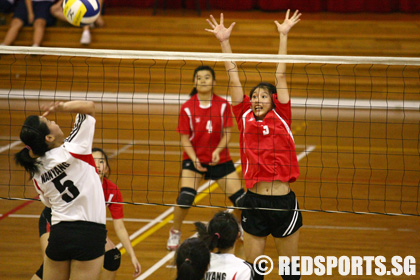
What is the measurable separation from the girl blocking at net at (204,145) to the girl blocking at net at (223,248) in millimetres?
1823

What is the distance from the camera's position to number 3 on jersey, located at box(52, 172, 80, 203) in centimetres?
333

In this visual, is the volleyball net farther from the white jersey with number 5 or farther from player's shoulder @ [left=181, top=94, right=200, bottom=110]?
the white jersey with number 5

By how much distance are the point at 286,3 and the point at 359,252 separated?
9.44 metres

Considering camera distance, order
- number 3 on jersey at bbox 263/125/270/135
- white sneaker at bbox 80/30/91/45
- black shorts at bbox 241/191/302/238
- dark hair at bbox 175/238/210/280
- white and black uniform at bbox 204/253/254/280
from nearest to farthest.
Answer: dark hair at bbox 175/238/210/280, white and black uniform at bbox 204/253/254/280, black shorts at bbox 241/191/302/238, number 3 on jersey at bbox 263/125/270/135, white sneaker at bbox 80/30/91/45

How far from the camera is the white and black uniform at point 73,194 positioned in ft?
10.9

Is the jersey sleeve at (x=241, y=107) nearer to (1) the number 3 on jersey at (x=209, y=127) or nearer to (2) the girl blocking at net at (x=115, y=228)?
(2) the girl blocking at net at (x=115, y=228)

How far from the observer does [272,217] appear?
3.95 metres

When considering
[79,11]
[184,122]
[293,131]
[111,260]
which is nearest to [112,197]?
[111,260]

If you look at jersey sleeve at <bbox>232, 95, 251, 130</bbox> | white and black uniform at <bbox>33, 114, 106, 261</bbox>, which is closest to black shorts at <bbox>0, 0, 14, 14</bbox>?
jersey sleeve at <bbox>232, 95, 251, 130</bbox>

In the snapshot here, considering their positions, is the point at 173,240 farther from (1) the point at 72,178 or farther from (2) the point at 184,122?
(1) the point at 72,178

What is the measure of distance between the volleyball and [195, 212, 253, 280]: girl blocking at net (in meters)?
3.41

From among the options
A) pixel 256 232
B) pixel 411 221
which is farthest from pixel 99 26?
pixel 256 232

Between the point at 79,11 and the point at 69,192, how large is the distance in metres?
3.26

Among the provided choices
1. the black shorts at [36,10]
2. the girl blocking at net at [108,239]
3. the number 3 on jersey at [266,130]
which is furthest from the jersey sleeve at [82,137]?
the black shorts at [36,10]
